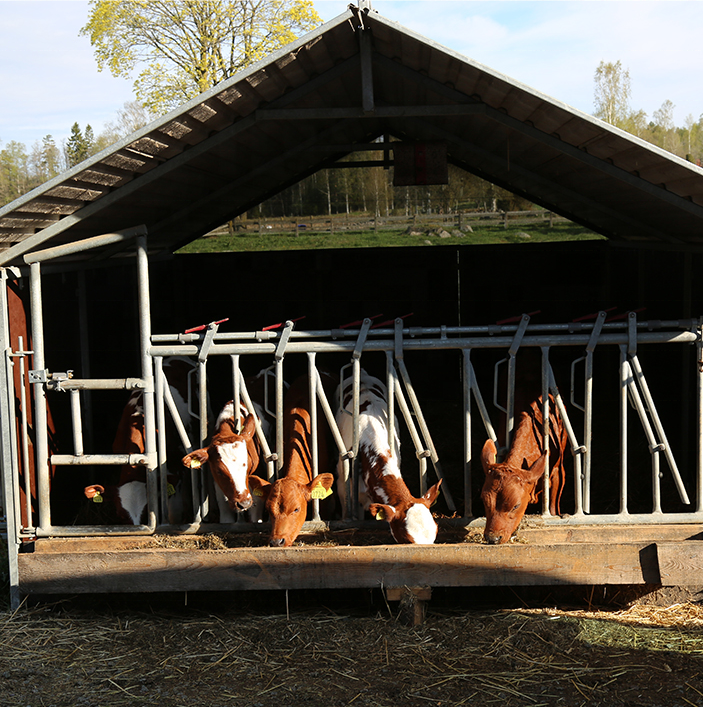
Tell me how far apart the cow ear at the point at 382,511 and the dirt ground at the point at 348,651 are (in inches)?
22.9

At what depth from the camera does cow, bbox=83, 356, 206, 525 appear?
5430mm

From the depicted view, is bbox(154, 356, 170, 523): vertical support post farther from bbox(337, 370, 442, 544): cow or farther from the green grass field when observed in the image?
the green grass field

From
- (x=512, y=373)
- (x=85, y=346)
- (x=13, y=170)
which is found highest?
(x=13, y=170)

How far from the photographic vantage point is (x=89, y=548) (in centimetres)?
511

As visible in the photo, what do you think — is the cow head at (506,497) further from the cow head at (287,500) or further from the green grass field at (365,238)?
the green grass field at (365,238)

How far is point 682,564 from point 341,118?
3774mm

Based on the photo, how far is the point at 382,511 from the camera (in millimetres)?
4902

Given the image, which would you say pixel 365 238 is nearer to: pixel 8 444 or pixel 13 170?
pixel 8 444

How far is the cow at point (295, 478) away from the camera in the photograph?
4891 mm

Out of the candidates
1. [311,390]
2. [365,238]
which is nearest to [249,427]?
[311,390]

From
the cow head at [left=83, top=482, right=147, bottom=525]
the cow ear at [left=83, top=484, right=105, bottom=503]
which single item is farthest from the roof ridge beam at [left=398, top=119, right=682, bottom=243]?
the cow ear at [left=83, top=484, right=105, bottom=503]

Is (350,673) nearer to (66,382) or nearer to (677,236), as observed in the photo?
(66,382)

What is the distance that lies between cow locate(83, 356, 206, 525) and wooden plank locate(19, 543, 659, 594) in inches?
23.8

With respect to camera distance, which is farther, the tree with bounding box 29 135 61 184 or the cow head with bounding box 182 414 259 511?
the tree with bounding box 29 135 61 184
